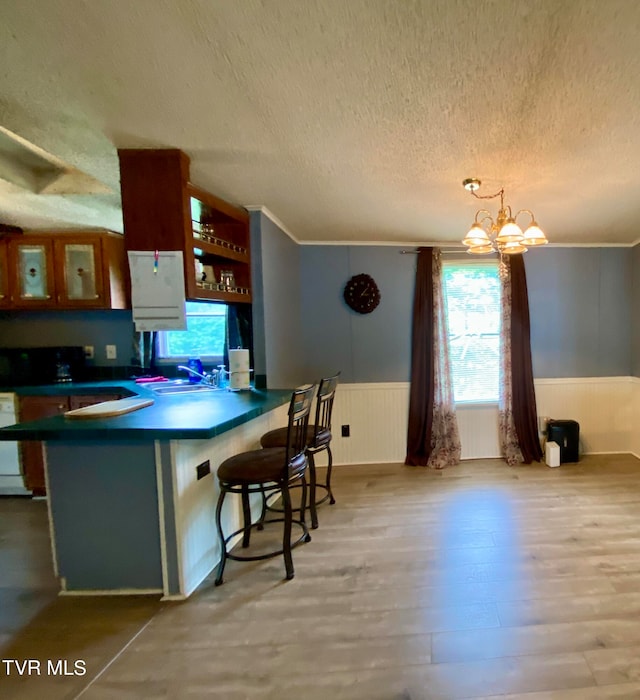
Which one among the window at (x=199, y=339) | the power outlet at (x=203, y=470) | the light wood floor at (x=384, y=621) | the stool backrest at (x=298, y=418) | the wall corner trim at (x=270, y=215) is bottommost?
the light wood floor at (x=384, y=621)

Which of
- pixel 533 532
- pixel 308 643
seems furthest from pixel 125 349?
pixel 533 532

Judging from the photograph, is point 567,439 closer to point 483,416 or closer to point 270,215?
point 483,416

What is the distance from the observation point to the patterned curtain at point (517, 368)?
12.2 feet

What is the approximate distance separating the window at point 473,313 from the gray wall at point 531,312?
0.39m

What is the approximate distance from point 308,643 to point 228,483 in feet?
2.59

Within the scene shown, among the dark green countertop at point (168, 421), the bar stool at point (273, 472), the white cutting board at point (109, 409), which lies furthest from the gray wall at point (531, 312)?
the white cutting board at point (109, 409)

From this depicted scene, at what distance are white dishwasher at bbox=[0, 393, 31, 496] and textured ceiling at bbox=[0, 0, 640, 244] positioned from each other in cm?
165

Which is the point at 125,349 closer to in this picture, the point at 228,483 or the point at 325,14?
the point at 228,483

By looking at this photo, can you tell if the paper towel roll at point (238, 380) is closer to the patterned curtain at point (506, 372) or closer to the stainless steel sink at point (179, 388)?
the stainless steel sink at point (179, 388)

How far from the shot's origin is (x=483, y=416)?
150 inches

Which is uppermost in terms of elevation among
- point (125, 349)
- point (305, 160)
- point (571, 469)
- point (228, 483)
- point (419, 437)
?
point (305, 160)

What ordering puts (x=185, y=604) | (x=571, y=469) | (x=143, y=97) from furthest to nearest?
(x=571, y=469) < (x=185, y=604) < (x=143, y=97)

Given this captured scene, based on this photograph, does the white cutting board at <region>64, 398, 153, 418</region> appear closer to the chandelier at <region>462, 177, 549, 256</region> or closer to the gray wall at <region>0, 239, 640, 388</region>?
the gray wall at <region>0, 239, 640, 388</region>

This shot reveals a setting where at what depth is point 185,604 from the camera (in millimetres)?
1839
